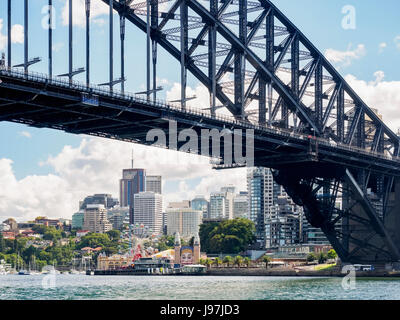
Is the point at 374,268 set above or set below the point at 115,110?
below

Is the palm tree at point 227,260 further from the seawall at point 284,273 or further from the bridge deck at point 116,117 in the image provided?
the bridge deck at point 116,117

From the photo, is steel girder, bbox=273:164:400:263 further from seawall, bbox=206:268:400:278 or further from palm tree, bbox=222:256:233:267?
palm tree, bbox=222:256:233:267

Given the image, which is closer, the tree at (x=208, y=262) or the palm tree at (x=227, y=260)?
the tree at (x=208, y=262)

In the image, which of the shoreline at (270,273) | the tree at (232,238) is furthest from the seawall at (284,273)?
the tree at (232,238)

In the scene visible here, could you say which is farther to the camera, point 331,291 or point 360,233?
point 360,233

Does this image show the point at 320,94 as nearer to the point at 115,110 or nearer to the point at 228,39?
the point at 228,39

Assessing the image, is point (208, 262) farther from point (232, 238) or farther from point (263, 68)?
point (263, 68)

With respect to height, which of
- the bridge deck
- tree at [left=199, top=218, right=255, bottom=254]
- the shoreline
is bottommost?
the shoreline

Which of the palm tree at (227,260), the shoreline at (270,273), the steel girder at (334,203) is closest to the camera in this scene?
the steel girder at (334,203)

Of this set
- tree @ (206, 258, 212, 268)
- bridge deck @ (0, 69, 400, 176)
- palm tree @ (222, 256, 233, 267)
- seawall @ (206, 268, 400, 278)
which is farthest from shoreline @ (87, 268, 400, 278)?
bridge deck @ (0, 69, 400, 176)

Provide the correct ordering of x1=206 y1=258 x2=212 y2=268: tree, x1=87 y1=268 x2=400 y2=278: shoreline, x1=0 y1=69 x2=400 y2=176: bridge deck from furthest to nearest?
x1=206 y1=258 x2=212 y2=268: tree, x1=87 y1=268 x2=400 y2=278: shoreline, x1=0 y1=69 x2=400 y2=176: bridge deck
